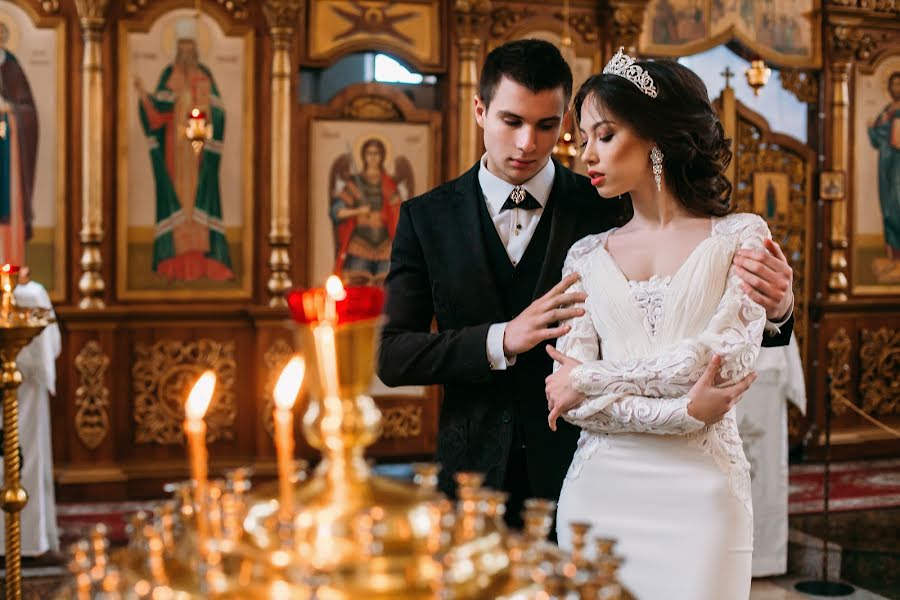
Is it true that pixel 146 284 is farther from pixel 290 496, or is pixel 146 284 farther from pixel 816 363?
pixel 290 496

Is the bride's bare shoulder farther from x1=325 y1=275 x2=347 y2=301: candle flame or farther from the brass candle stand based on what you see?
x1=325 y1=275 x2=347 y2=301: candle flame

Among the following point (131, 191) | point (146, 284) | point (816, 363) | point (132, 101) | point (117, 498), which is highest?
point (132, 101)

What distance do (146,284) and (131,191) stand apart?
631 millimetres

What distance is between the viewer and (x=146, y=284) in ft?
25.0

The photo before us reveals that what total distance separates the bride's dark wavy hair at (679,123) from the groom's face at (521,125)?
0.22 ft

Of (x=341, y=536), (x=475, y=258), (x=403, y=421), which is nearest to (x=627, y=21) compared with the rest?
(x=403, y=421)

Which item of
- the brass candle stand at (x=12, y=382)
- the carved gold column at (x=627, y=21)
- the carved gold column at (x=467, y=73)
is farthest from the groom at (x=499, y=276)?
the carved gold column at (x=627, y=21)

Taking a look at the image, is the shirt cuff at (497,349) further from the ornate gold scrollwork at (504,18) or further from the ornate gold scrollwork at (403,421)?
the ornate gold scrollwork at (504,18)

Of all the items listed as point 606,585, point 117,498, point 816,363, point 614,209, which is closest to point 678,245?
point 614,209

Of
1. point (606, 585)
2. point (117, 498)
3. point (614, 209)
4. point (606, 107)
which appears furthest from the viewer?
point (117, 498)

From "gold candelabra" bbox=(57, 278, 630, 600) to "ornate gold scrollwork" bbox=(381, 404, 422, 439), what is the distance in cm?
706

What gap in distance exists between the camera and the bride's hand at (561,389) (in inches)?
91.1

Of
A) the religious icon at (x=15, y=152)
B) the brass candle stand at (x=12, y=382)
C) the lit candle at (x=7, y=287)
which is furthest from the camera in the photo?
the religious icon at (x=15, y=152)

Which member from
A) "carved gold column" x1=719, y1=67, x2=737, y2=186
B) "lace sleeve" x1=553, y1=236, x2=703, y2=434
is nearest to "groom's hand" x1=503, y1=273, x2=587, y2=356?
"lace sleeve" x1=553, y1=236, x2=703, y2=434
